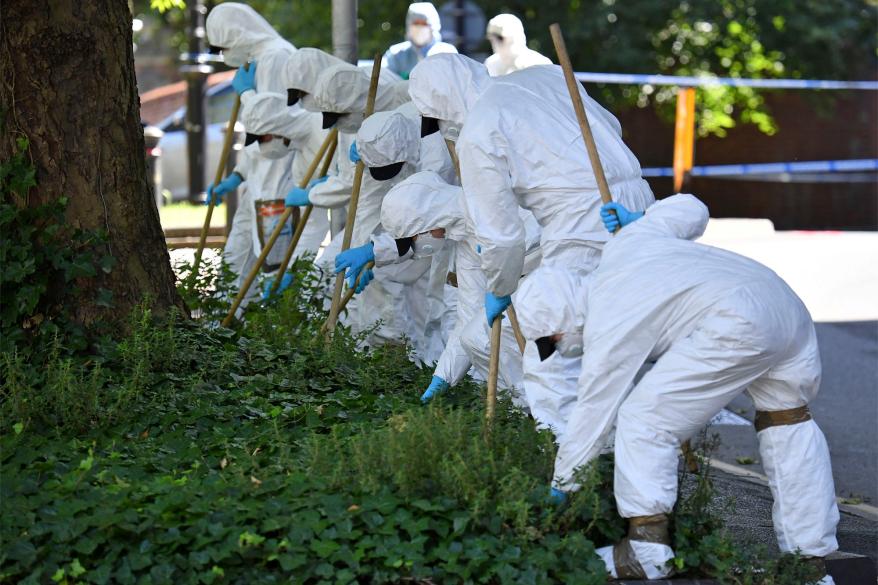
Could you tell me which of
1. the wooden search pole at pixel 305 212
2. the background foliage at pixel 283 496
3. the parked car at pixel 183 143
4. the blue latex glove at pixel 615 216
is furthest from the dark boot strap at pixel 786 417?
the parked car at pixel 183 143

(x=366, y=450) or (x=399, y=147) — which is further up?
(x=399, y=147)

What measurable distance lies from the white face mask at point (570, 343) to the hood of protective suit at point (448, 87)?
1.71m

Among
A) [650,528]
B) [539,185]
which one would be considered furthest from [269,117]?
[650,528]

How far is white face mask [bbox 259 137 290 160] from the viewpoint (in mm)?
8953

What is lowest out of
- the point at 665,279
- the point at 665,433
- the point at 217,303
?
the point at 217,303

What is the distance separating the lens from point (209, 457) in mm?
5398

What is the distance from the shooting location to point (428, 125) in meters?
6.46

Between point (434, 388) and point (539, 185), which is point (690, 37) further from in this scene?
point (539, 185)

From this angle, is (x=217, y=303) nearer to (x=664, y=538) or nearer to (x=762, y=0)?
(x=664, y=538)

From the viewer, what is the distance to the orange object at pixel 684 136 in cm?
1440

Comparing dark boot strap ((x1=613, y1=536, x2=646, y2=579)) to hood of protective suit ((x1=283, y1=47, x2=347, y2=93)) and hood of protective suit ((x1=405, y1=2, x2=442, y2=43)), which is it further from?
hood of protective suit ((x1=405, y1=2, x2=442, y2=43))

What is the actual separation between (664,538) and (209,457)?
1.83 m

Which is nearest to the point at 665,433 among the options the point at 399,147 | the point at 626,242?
the point at 626,242

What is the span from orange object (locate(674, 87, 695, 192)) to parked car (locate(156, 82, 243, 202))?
7.31 meters
